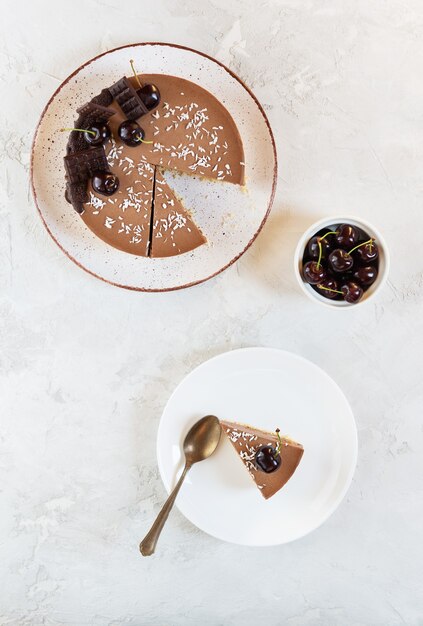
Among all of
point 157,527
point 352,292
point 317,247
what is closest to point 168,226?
point 317,247

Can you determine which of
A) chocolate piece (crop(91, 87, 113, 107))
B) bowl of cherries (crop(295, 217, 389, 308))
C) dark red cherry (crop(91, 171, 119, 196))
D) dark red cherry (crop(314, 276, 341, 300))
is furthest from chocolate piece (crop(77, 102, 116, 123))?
dark red cherry (crop(314, 276, 341, 300))

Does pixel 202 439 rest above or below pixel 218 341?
below

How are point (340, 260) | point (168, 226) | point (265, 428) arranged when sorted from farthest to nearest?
point (265, 428) < point (168, 226) < point (340, 260)

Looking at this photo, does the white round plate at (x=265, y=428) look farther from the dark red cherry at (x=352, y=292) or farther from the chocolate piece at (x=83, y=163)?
the chocolate piece at (x=83, y=163)

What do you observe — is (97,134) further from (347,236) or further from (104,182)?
(347,236)

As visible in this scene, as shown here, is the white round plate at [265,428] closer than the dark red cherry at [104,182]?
No

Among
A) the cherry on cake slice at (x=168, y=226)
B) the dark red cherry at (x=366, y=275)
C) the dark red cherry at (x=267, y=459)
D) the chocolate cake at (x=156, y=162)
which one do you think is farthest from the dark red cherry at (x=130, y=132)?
the dark red cherry at (x=267, y=459)
